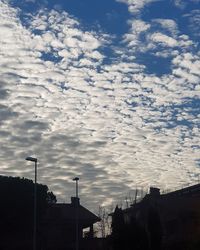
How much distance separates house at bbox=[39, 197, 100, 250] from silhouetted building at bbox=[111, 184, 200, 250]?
21.7 feet

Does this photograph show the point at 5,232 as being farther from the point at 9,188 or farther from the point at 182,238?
the point at 182,238

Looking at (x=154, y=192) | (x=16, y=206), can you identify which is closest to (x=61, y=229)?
(x=16, y=206)

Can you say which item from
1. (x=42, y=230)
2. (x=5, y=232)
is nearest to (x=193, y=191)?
(x=42, y=230)

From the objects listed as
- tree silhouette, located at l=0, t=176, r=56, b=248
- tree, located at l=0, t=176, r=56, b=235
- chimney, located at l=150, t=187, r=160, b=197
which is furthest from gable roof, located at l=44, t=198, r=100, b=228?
chimney, located at l=150, t=187, r=160, b=197

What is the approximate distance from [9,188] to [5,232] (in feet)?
15.7

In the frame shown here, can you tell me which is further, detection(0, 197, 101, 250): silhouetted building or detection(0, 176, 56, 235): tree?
detection(0, 197, 101, 250): silhouetted building

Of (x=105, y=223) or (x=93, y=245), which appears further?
(x=105, y=223)

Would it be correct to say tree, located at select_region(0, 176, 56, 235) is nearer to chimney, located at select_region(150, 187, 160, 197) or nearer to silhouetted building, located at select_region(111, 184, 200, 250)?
silhouetted building, located at select_region(111, 184, 200, 250)

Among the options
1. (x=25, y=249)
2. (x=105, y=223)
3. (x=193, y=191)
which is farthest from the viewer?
(x=105, y=223)

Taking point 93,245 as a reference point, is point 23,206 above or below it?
above

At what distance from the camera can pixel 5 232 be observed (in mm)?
62438

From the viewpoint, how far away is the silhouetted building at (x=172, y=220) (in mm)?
51812

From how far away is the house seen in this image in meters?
67.5

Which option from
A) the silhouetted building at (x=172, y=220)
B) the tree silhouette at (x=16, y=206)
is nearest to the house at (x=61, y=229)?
the tree silhouette at (x=16, y=206)
